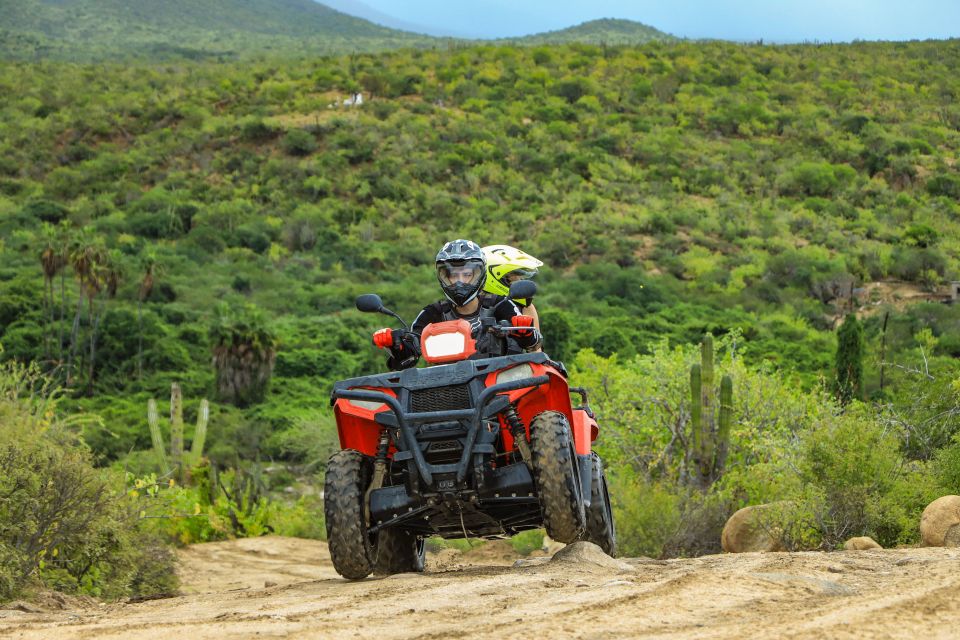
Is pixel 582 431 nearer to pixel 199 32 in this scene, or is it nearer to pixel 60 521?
pixel 60 521

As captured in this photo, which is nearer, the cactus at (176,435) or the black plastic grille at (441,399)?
the black plastic grille at (441,399)

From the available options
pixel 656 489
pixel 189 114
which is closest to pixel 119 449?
pixel 656 489

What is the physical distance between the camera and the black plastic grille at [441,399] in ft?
28.4

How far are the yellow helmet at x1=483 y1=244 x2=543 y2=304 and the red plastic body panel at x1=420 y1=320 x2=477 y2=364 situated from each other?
181cm

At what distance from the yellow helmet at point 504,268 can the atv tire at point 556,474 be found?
256cm

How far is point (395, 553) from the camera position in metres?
10.1

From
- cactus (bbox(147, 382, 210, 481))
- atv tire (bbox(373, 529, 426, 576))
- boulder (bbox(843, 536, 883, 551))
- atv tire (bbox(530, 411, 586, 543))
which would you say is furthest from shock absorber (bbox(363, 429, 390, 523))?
cactus (bbox(147, 382, 210, 481))

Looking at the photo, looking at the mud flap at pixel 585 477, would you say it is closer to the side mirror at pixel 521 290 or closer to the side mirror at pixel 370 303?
the side mirror at pixel 521 290

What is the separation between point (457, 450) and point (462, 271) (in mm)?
1693

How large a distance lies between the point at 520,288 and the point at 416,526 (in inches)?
77.8

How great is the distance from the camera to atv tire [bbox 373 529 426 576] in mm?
10039

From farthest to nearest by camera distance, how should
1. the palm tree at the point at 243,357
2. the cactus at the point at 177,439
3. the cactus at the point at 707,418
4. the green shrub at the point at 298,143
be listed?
the green shrub at the point at 298,143 < the palm tree at the point at 243,357 < the cactus at the point at 177,439 < the cactus at the point at 707,418

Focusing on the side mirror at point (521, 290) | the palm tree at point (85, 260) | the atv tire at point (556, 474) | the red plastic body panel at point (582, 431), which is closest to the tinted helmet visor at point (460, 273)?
the side mirror at point (521, 290)

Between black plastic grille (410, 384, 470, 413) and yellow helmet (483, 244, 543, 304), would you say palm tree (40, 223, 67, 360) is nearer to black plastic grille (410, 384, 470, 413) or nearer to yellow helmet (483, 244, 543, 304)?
yellow helmet (483, 244, 543, 304)
